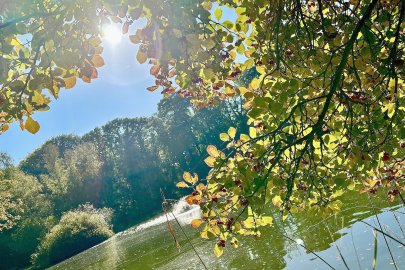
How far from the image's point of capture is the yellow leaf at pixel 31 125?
197cm

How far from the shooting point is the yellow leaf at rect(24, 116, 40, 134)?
1.97m

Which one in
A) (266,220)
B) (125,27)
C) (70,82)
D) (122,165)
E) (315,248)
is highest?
(122,165)

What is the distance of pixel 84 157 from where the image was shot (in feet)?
168

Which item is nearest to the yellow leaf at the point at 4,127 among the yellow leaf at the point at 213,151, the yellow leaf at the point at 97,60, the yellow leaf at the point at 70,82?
the yellow leaf at the point at 70,82

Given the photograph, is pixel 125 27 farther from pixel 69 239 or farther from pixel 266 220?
pixel 69 239

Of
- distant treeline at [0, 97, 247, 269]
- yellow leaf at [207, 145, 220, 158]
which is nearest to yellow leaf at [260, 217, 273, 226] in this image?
yellow leaf at [207, 145, 220, 158]

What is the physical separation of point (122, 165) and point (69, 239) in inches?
1067

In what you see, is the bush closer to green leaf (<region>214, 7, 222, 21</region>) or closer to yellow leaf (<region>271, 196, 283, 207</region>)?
yellow leaf (<region>271, 196, 283, 207</region>)

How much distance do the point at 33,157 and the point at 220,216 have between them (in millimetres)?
62284

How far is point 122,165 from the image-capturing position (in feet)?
182

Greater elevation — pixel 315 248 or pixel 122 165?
pixel 122 165

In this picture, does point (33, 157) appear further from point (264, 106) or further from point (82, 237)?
point (264, 106)

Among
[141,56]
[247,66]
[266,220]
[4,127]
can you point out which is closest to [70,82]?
[141,56]

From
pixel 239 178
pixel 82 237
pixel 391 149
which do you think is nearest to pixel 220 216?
pixel 239 178
